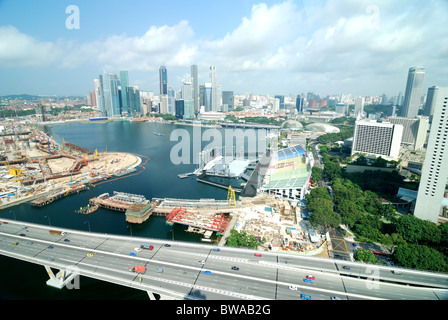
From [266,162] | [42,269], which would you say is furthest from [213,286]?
[266,162]

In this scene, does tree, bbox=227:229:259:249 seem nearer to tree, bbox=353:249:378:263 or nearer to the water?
the water

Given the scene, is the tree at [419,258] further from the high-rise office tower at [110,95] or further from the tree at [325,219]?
the high-rise office tower at [110,95]

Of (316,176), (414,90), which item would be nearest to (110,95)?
(316,176)

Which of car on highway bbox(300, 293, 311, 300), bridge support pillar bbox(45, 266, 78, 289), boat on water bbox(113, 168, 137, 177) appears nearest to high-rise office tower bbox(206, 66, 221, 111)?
boat on water bbox(113, 168, 137, 177)

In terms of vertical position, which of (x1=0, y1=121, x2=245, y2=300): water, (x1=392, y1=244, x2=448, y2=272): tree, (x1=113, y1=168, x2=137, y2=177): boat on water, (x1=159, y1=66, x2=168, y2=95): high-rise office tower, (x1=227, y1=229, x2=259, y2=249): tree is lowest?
(x1=0, y1=121, x2=245, y2=300): water

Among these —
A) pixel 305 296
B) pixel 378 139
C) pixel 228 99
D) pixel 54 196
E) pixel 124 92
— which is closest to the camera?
pixel 305 296

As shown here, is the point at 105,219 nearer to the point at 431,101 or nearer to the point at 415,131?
the point at 415,131
